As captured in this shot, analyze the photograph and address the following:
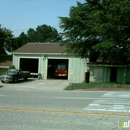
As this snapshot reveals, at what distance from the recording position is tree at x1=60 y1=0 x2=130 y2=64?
1146 inches

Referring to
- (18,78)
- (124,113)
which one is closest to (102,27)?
(18,78)

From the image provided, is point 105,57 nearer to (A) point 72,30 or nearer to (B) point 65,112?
(A) point 72,30

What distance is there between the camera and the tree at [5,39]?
51431 mm

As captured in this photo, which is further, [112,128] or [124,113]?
[124,113]

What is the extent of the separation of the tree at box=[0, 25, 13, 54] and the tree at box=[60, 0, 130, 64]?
19664mm

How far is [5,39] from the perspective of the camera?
52.9m

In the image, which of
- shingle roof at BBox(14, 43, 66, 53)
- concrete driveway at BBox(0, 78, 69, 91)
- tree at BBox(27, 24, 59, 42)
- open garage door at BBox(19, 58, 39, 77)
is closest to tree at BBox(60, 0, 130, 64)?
shingle roof at BBox(14, 43, 66, 53)

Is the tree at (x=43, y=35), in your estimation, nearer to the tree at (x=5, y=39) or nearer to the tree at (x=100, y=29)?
the tree at (x=5, y=39)

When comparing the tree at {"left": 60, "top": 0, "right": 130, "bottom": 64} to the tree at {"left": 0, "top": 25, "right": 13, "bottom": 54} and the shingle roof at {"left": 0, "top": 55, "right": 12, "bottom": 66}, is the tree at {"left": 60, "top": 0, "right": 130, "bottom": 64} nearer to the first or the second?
the shingle roof at {"left": 0, "top": 55, "right": 12, "bottom": 66}

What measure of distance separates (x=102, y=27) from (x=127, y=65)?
7.54 m

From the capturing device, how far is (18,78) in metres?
A: 33.7

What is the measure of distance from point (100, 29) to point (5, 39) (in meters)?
28.8

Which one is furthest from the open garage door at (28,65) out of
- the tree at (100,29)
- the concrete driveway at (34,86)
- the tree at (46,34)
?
A: the tree at (46,34)

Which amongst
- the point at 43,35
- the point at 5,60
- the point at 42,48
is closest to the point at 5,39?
the point at 5,60
